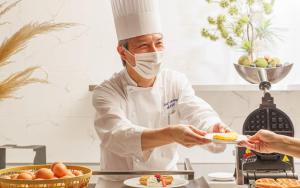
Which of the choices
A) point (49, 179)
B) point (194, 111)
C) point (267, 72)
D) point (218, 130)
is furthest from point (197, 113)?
point (49, 179)

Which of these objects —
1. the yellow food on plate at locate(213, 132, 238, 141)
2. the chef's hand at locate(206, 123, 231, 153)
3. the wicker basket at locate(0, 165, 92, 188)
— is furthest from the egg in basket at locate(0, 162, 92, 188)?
the chef's hand at locate(206, 123, 231, 153)

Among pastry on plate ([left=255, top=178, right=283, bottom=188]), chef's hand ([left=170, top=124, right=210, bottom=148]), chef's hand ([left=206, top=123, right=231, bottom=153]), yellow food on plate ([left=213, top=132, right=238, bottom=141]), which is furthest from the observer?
chef's hand ([left=206, top=123, right=231, bottom=153])

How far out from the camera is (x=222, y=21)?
3.40 metres

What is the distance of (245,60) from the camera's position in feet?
10.8

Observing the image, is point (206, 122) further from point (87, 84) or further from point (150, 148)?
point (87, 84)

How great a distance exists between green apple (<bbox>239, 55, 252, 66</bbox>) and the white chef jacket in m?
0.60

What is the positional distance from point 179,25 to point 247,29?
47 centimetres

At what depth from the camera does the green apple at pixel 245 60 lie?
327 centimetres

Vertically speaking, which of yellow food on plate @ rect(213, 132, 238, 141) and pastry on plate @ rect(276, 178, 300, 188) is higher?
yellow food on plate @ rect(213, 132, 238, 141)

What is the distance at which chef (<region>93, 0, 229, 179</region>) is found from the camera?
256 centimetres

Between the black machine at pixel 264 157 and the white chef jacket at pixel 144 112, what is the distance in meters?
0.32

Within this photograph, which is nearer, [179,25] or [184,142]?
[184,142]

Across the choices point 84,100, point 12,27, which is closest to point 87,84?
point 84,100

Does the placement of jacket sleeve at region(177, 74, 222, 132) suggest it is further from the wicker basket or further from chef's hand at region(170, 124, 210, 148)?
the wicker basket
